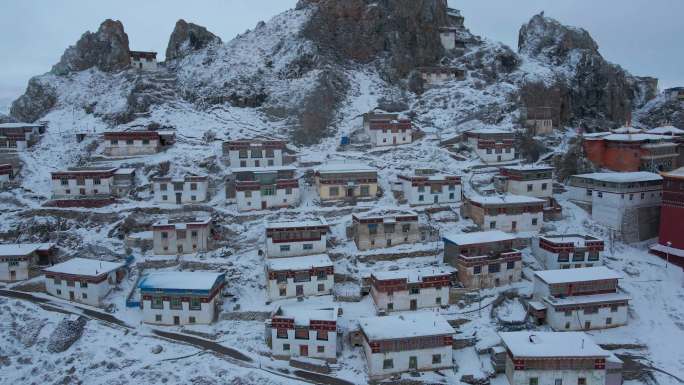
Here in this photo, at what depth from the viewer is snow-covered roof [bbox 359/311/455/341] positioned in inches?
1569

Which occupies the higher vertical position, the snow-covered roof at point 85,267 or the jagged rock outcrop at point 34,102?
the jagged rock outcrop at point 34,102

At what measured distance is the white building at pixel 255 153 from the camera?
228ft

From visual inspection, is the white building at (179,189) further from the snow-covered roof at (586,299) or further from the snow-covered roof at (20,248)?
the snow-covered roof at (586,299)

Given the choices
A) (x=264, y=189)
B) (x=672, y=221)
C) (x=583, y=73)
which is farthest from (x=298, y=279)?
(x=583, y=73)

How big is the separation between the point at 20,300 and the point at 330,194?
33.9 metres

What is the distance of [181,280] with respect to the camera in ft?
155

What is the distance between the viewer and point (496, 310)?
46.2 metres

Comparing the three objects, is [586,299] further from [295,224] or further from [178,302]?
[178,302]

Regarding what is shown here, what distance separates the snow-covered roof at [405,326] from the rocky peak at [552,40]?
73.0 meters

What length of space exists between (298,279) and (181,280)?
1076 centimetres

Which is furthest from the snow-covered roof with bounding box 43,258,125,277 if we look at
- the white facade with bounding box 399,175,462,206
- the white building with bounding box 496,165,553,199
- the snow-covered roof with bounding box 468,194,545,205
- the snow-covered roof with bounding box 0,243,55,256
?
the white building with bounding box 496,165,553,199

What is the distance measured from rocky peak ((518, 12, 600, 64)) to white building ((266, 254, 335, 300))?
237 feet

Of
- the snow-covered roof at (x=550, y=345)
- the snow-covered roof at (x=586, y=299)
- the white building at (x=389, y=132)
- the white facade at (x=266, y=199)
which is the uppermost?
the white building at (x=389, y=132)

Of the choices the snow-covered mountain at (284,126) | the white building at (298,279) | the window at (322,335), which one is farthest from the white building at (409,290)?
the window at (322,335)
